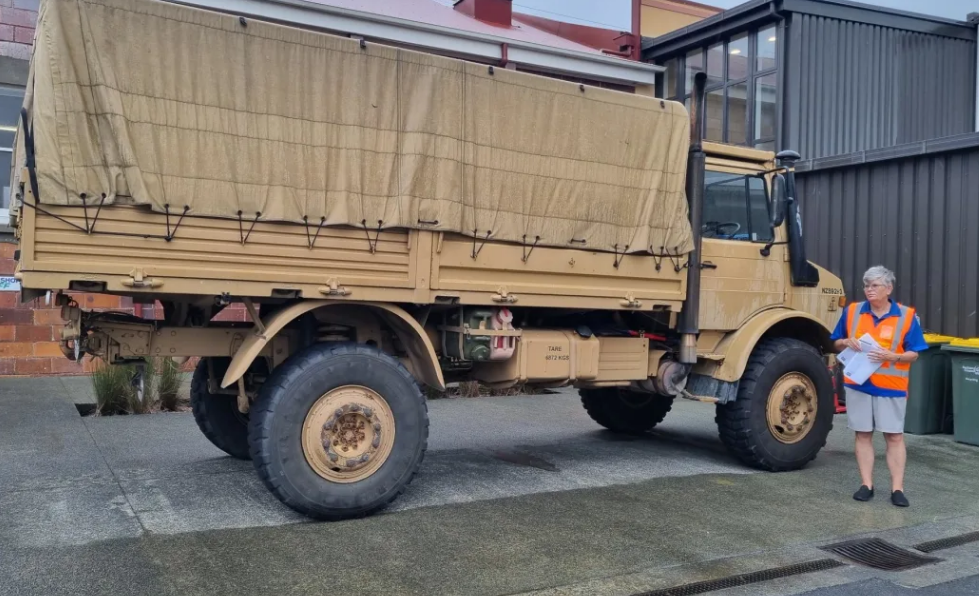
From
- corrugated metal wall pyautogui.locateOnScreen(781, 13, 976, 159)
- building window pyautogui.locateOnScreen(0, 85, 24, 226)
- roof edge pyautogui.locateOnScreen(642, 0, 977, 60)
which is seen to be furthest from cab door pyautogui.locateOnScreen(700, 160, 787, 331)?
building window pyautogui.locateOnScreen(0, 85, 24, 226)

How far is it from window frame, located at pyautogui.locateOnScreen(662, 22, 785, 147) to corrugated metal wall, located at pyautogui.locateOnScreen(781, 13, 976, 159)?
27cm

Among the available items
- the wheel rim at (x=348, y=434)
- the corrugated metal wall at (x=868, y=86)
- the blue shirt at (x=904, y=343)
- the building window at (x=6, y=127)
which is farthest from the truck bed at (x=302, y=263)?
the corrugated metal wall at (x=868, y=86)

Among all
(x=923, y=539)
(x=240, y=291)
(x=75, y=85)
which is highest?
(x=75, y=85)

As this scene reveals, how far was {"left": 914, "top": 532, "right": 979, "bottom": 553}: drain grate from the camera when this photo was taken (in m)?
5.27

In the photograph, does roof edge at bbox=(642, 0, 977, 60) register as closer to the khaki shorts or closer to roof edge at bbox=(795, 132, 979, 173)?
roof edge at bbox=(795, 132, 979, 173)

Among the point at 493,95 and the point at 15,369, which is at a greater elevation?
the point at 493,95

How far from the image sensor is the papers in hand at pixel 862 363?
613 cm

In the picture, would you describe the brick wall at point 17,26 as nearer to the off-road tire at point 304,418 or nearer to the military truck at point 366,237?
the military truck at point 366,237

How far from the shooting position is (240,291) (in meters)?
5.01

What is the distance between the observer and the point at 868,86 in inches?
570

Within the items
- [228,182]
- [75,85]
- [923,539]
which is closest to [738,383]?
[923,539]

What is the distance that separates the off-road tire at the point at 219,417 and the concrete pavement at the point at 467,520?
0.16 meters

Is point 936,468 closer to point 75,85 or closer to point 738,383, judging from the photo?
point 738,383

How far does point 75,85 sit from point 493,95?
2.58 meters
